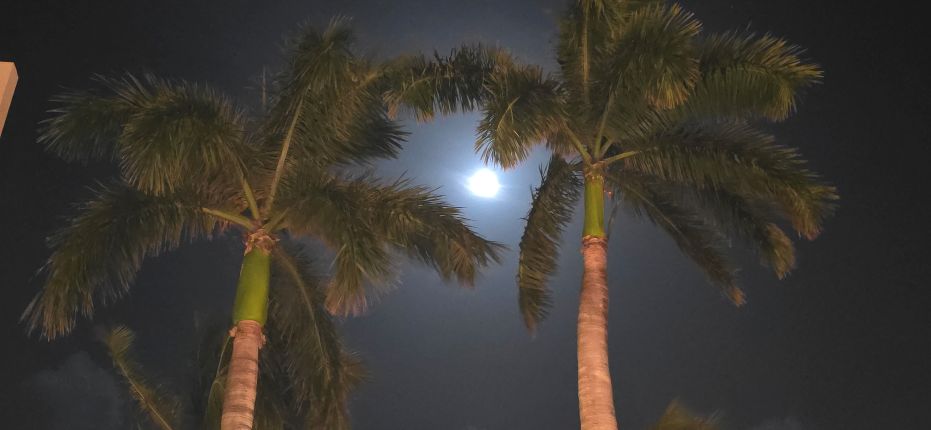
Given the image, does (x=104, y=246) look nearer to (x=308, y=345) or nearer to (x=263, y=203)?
(x=263, y=203)

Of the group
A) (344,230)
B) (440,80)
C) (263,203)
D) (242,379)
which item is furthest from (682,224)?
(242,379)

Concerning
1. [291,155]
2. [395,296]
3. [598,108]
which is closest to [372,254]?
[291,155]

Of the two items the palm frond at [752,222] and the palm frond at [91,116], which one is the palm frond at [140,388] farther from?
the palm frond at [752,222]

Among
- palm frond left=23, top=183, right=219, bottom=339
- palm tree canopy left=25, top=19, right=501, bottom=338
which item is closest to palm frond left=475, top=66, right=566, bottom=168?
palm tree canopy left=25, top=19, right=501, bottom=338

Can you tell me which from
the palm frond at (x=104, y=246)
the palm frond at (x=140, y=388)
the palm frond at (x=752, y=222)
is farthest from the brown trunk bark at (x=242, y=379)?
the palm frond at (x=752, y=222)

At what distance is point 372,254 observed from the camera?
631 inches

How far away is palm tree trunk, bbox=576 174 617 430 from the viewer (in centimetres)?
1548

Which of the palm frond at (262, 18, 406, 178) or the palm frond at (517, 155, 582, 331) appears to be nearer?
the palm frond at (262, 18, 406, 178)

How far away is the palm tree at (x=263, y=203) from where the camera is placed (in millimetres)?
15930

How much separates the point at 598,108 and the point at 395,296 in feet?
99.9

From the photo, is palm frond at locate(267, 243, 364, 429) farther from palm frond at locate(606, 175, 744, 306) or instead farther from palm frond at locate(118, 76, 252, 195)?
palm frond at locate(606, 175, 744, 306)

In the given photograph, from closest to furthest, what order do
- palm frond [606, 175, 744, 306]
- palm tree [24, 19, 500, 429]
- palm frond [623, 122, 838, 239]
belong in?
palm tree [24, 19, 500, 429] < palm frond [623, 122, 838, 239] < palm frond [606, 175, 744, 306]

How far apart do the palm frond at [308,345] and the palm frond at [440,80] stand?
11.2 feet

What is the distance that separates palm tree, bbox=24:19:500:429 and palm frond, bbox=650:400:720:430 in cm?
369
